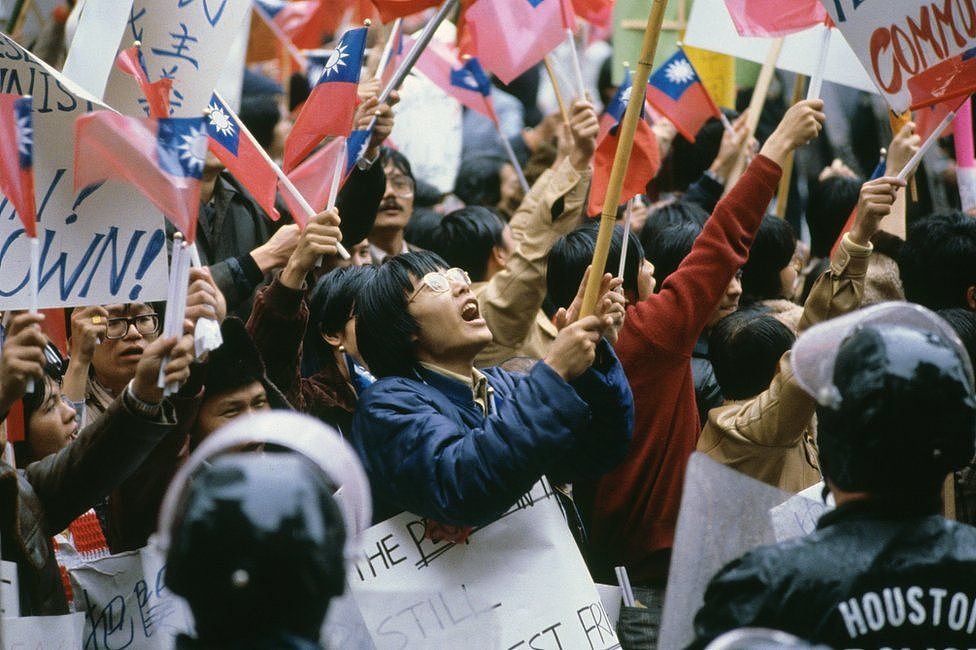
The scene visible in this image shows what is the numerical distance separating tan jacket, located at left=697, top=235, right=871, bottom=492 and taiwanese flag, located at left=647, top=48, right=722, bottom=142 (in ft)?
7.65

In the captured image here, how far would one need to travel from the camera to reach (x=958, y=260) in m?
5.38

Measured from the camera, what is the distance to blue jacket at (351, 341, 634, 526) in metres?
3.56

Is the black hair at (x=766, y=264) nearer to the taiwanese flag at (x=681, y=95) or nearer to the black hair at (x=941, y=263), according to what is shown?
Answer: the black hair at (x=941, y=263)

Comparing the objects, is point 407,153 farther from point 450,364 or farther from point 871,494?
point 871,494

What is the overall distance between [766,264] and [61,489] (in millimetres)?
3223

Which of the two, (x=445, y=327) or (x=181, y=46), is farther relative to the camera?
(x=181, y=46)

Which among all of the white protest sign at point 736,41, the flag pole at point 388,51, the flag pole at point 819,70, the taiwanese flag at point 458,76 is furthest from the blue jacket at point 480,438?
the taiwanese flag at point 458,76

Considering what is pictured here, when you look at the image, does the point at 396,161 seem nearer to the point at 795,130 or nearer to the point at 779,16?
the point at 779,16

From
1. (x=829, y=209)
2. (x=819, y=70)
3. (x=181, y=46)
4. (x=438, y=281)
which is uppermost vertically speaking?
(x=181, y=46)

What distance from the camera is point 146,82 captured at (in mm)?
4184

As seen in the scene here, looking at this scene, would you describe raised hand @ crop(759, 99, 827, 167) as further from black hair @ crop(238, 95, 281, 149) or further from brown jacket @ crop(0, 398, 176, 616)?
black hair @ crop(238, 95, 281, 149)

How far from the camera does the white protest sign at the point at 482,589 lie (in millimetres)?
3797

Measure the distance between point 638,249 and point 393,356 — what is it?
4.15 feet

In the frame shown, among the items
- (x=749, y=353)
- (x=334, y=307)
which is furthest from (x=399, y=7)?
(x=749, y=353)
